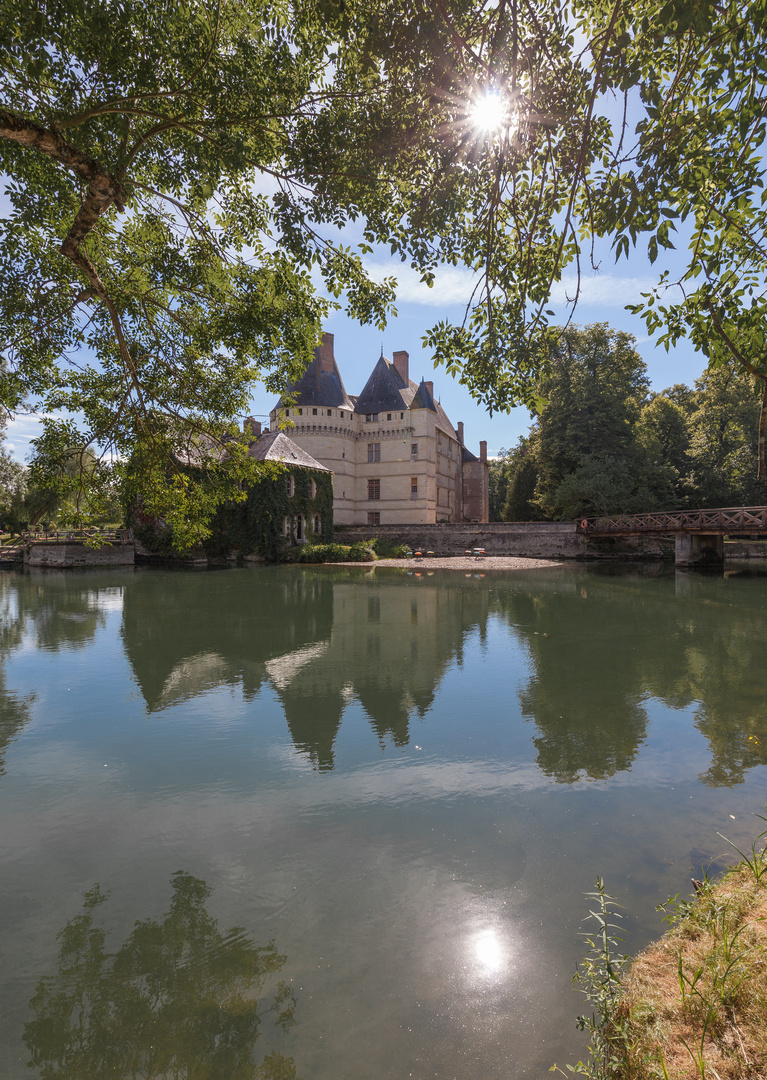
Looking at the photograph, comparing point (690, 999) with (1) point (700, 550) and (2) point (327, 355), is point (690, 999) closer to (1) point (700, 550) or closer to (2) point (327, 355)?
(1) point (700, 550)

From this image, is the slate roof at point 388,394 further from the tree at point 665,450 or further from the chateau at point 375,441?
the tree at point 665,450

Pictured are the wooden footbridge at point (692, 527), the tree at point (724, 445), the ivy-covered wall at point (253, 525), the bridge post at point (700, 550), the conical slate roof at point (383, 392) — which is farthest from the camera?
the conical slate roof at point (383, 392)

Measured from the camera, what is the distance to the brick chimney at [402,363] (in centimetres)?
4447

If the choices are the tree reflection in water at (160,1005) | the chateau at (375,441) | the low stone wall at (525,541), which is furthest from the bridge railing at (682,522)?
the tree reflection in water at (160,1005)

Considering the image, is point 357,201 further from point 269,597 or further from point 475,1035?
point 269,597

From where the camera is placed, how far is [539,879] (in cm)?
334

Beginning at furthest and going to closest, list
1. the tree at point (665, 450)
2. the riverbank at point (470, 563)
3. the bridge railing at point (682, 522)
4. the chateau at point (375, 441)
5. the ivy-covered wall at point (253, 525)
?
the chateau at point (375, 441) < the tree at point (665, 450) < the ivy-covered wall at point (253, 525) < the riverbank at point (470, 563) < the bridge railing at point (682, 522)

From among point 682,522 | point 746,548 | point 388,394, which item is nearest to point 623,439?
point 682,522

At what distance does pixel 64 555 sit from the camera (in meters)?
28.8

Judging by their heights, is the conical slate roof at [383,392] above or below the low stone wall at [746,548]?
above

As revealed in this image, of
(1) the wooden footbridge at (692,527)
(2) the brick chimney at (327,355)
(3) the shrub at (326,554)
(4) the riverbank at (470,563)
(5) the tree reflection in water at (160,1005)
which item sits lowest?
(5) the tree reflection in water at (160,1005)

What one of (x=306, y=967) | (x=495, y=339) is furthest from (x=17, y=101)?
(x=306, y=967)

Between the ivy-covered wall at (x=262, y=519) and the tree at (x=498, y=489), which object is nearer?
the ivy-covered wall at (x=262, y=519)

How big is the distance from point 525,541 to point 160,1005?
109ft
